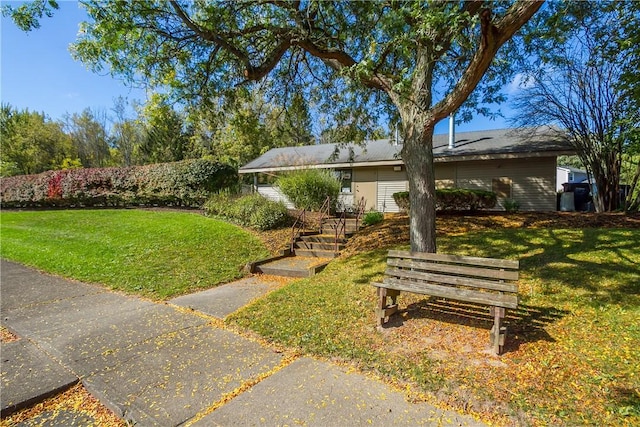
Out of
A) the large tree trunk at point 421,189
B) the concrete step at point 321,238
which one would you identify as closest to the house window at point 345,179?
the concrete step at point 321,238

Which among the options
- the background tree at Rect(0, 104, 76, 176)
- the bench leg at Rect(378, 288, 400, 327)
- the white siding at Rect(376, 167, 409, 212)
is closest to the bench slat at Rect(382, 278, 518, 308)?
the bench leg at Rect(378, 288, 400, 327)

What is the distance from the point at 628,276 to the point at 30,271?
11821mm

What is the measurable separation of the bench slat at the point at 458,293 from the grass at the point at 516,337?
514 millimetres

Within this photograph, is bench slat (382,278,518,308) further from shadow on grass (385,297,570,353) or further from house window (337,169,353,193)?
house window (337,169,353,193)

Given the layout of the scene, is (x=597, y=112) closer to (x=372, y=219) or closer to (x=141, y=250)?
(x=372, y=219)

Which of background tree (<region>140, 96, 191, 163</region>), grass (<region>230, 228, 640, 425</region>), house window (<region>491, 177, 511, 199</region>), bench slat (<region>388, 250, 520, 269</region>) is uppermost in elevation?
background tree (<region>140, 96, 191, 163</region>)

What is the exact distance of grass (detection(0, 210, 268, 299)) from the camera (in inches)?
271

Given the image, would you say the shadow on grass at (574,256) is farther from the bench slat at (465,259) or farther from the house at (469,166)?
the house at (469,166)

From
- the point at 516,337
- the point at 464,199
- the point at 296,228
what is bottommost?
the point at 516,337

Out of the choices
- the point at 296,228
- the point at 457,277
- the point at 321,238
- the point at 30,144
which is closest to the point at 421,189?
the point at 457,277

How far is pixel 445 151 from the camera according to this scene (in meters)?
14.4

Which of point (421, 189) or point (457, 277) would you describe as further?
point (421, 189)

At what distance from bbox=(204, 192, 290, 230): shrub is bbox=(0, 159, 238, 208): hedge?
6.81 ft

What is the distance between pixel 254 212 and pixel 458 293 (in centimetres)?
855
